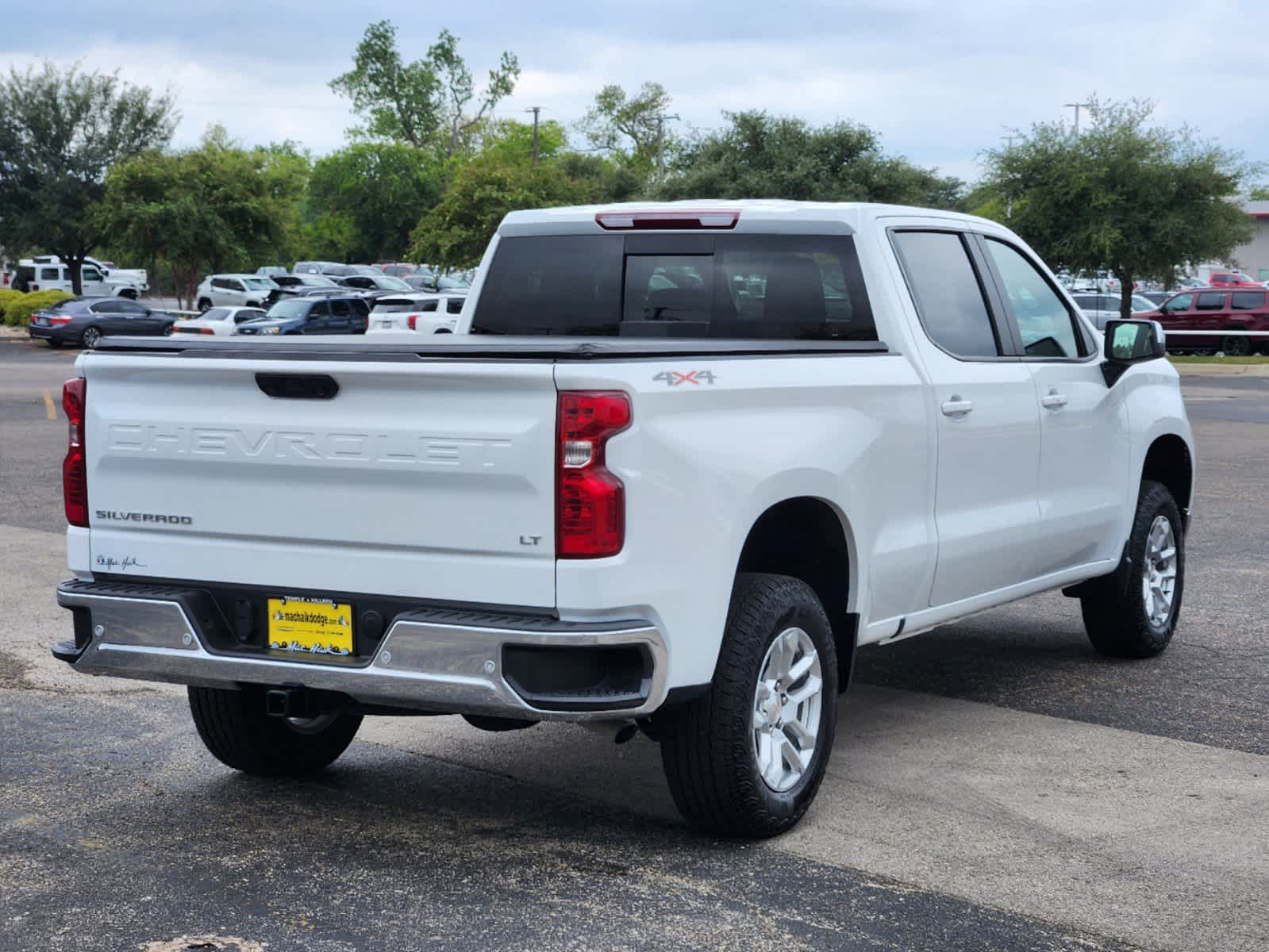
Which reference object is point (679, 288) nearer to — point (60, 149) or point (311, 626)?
point (311, 626)

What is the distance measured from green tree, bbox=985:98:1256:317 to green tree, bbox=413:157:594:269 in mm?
17813

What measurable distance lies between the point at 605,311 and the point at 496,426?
80.6 inches

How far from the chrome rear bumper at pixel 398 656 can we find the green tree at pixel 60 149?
5509 centimetres

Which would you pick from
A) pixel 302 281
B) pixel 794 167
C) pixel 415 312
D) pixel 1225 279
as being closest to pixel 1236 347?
pixel 794 167

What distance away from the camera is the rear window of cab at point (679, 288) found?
6.13 metres

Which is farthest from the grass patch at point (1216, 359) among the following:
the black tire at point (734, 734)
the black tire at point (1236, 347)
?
the black tire at point (734, 734)

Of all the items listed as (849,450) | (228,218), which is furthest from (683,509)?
(228,218)

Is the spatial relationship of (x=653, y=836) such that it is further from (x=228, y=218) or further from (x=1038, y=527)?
(x=228, y=218)

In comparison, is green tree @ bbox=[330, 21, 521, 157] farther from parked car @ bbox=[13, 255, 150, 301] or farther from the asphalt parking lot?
the asphalt parking lot

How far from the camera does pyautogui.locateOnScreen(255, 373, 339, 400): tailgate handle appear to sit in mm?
4785

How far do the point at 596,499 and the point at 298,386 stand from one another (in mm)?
1000

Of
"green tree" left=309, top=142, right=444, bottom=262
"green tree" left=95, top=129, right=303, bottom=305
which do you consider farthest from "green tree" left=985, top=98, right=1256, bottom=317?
"green tree" left=309, top=142, right=444, bottom=262

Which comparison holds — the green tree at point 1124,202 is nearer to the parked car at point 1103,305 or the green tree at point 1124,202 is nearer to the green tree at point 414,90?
the parked car at point 1103,305

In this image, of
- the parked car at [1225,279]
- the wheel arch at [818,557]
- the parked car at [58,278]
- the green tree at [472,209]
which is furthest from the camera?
the parked car at [58,278]
